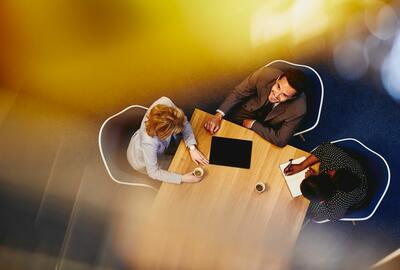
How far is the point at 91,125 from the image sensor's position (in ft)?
12.1

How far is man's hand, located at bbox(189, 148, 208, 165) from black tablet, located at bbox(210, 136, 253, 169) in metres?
0.06

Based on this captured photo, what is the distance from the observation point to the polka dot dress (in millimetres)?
2762

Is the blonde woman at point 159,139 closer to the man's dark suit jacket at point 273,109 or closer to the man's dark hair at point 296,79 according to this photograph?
the man's dark suit jacket at point 273,109

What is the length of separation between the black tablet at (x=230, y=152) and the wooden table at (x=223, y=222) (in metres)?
0.04

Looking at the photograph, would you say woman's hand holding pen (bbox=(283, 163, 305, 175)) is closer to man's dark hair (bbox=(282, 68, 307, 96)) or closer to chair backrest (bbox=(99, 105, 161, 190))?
man's dark hair (bbox=(282, 68, 307, 96))

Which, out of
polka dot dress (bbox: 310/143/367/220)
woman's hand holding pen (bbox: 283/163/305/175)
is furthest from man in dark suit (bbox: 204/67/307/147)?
polka dot dress (bbox: 310/143/367/220)

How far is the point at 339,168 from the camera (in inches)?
108

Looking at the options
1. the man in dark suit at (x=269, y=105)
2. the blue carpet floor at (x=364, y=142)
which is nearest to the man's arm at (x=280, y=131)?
the man in dark suit at (x=269, y=105)

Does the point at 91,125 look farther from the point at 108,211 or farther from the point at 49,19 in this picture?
the point at 49,19

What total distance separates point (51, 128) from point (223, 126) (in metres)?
1.68

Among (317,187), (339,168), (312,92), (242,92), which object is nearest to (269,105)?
(242,92)

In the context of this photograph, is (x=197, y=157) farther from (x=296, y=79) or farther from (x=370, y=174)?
(x=370, y=174)

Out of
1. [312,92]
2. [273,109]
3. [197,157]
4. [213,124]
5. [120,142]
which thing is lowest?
[120,142]

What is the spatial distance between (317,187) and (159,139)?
1.02 m
